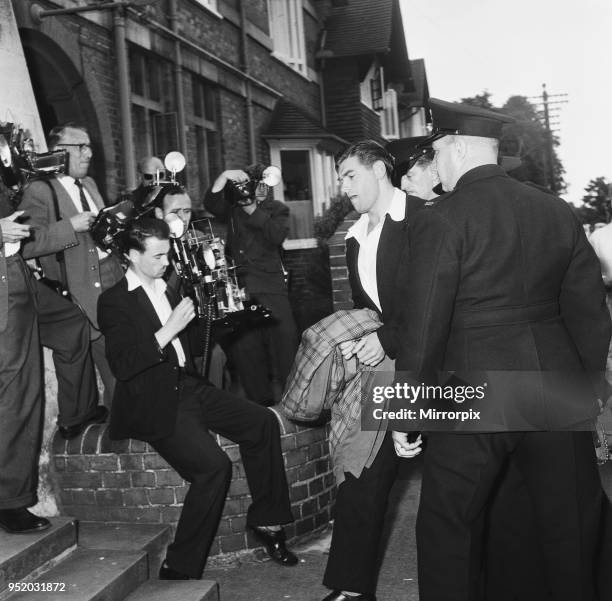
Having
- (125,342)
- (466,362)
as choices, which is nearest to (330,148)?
(125,342)

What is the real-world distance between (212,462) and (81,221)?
1.55 m

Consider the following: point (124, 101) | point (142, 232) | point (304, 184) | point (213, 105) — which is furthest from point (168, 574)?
point (304, 184)

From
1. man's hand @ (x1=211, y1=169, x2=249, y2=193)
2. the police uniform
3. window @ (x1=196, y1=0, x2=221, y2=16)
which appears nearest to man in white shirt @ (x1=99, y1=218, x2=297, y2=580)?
the police uniform

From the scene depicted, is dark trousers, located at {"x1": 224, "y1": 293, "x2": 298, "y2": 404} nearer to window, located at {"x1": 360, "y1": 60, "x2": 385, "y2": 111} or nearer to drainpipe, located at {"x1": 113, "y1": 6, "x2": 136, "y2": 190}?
drainpipe, located at {"x1": 113, "y1": 6, "x2": 136, "y2": 190}

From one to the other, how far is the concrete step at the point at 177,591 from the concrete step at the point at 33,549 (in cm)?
42

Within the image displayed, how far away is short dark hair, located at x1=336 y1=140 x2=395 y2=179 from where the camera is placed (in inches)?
156

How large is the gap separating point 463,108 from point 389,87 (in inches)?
1025

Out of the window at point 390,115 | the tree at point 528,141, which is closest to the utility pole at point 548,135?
the tree at point 528,141

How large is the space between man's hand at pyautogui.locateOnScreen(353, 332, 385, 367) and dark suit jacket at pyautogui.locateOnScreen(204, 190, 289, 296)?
120 inches

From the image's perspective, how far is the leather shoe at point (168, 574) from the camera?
417 cm

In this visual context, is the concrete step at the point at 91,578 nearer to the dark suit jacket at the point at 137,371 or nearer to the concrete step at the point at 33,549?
the concrete step at the point at 33,549

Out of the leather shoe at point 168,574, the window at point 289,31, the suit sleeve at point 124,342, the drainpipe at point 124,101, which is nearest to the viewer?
the leather shoe at point 168,574

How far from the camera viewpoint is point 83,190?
17.3 ft

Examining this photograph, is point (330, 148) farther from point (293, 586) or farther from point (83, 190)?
point (293, 586)
